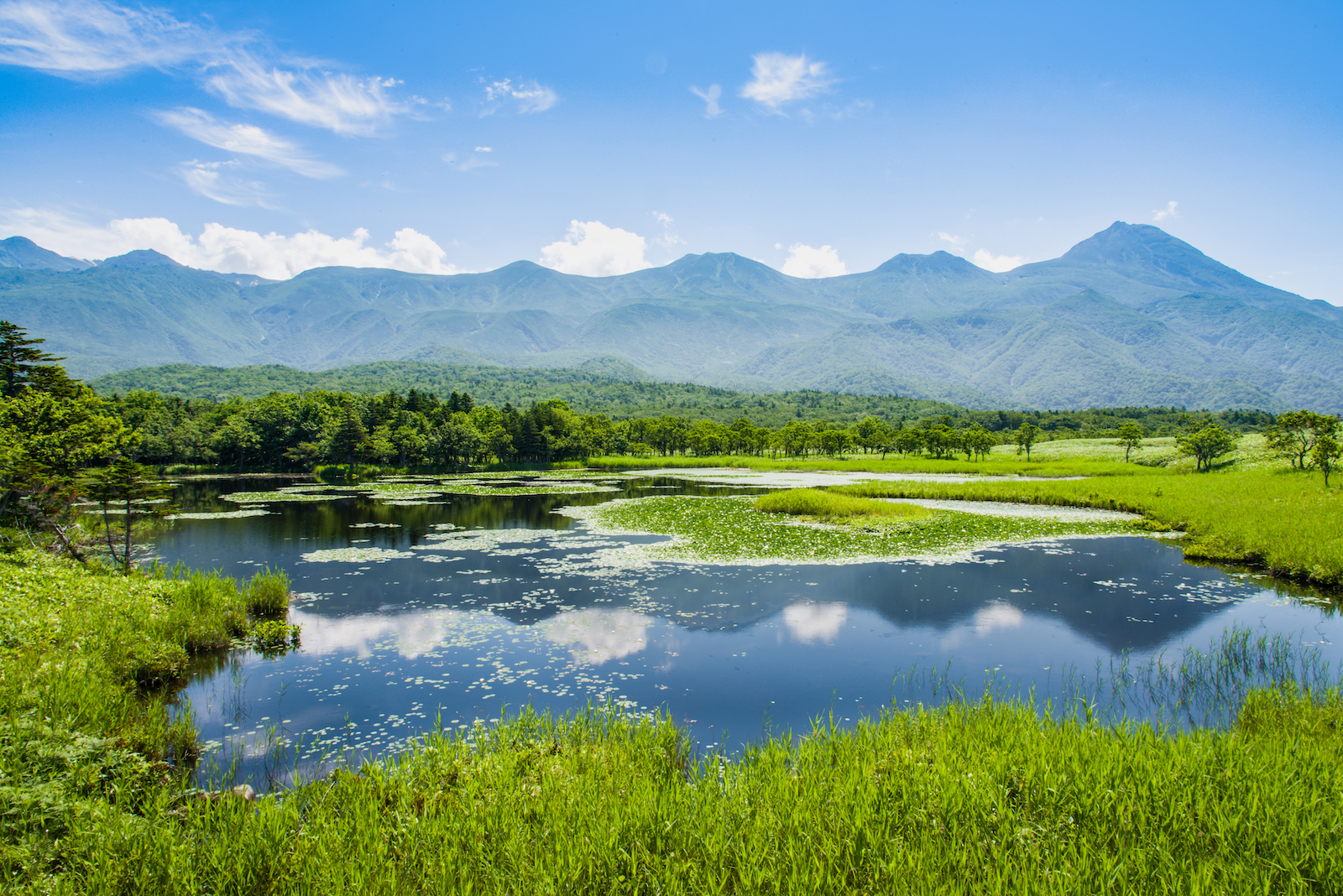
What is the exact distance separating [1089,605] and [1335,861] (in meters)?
16.5

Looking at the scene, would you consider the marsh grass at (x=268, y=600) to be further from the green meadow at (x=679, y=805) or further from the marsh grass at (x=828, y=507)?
the marsh grass at (x=828, y=507)

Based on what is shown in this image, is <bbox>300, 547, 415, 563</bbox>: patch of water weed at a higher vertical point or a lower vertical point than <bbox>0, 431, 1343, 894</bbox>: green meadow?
lower

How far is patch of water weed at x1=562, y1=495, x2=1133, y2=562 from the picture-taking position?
95.6 feet

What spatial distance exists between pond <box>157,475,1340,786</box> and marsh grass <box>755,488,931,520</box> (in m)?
9.42

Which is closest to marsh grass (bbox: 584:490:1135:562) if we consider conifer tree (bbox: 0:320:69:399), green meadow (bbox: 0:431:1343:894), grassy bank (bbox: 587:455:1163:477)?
green meadow (bbox: 0:431:1343:894)

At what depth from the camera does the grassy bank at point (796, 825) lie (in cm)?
582

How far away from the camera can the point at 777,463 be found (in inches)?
4114

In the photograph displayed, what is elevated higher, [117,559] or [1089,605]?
[117,559]

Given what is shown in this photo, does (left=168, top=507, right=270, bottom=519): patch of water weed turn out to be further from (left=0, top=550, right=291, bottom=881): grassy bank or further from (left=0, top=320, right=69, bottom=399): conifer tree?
(left=0, top=550, right=291, bottom=881): grassy bank

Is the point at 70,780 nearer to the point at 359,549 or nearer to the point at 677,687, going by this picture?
the point at 677,687

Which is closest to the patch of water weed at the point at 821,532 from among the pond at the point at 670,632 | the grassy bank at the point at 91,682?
the pond at the point at 670,632

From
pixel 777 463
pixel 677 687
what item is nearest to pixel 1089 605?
pixel 677 687

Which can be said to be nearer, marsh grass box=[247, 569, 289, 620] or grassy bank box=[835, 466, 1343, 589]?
marsh grass box=[247, 569, 289, 620]

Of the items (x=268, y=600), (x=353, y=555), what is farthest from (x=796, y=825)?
(x=353, y=555)
